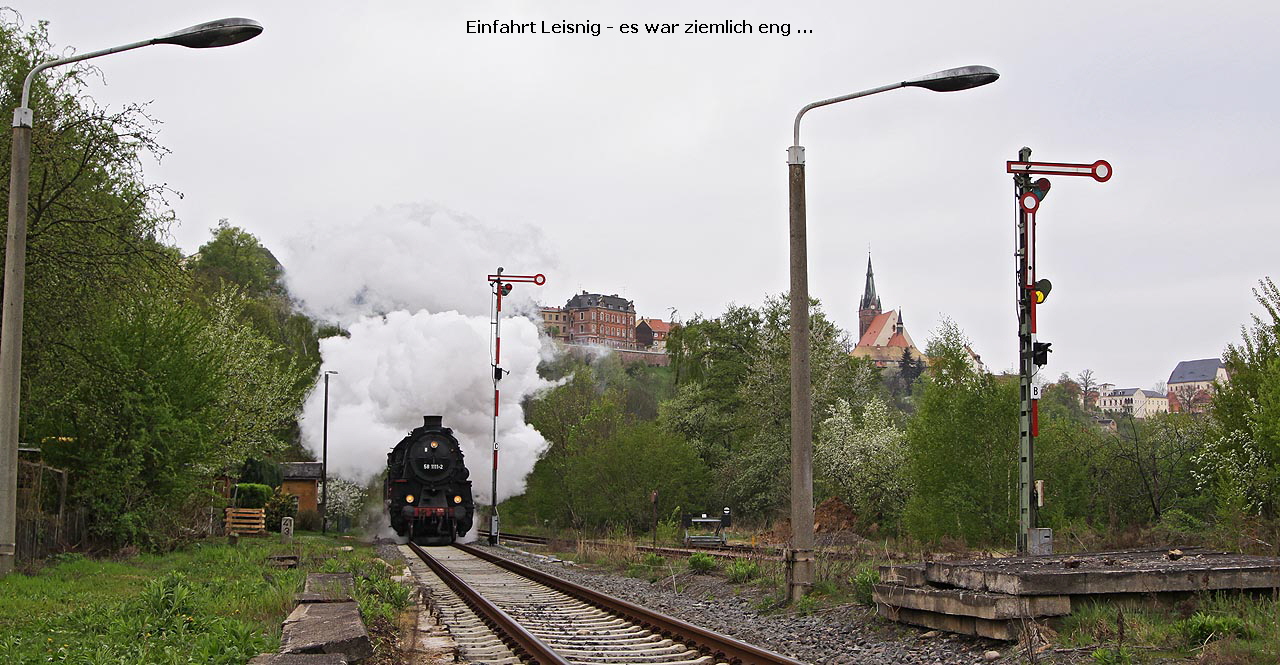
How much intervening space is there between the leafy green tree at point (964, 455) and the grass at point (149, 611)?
1252 cm

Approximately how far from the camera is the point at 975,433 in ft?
81.3

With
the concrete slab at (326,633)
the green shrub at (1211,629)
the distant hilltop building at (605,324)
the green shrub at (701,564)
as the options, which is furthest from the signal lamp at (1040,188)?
the distant hilltop building at (605,324)

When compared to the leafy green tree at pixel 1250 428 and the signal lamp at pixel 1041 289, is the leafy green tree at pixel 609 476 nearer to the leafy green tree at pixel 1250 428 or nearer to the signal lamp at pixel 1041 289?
the leafy green tree at pixel 1250 428

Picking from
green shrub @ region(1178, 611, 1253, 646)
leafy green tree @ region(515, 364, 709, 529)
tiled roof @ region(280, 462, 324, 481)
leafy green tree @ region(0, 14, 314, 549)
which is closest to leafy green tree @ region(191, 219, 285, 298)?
tiled roof @ region(280, 462, 324, 481)

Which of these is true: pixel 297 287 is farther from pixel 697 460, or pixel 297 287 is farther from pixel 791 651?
pixel 791 651

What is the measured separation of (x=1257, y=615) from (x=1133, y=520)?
17.8 m

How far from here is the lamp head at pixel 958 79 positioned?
459 inches

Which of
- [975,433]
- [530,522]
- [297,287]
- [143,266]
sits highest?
[297,287]

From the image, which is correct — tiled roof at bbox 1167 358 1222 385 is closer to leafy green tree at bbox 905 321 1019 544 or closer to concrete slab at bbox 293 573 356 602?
leafy green tree at bbox 905 321 1019 544

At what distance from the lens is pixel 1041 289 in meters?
15.7

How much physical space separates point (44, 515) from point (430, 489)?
673 inches

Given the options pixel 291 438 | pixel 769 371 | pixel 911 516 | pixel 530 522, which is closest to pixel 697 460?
pixel 769 371

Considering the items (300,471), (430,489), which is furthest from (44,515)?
(300,471)

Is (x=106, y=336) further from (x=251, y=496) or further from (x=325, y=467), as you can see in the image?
(x=325, y=467)
